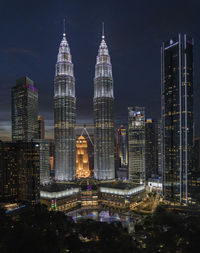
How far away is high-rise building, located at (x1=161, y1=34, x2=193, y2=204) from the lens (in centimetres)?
8019

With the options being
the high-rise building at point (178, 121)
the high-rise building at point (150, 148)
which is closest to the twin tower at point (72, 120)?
the high-rise building at point (178, 121)

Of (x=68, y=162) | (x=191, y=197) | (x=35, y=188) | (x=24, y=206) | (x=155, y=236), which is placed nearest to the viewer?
(x=155, y=236)

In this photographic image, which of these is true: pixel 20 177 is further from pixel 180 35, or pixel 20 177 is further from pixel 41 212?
pixel 180 35

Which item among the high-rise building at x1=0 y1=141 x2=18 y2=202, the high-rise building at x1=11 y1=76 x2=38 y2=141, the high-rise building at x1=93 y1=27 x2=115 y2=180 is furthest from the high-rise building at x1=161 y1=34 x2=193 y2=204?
the high-rise building at x1=11 y1=76 x2=38 y2=141

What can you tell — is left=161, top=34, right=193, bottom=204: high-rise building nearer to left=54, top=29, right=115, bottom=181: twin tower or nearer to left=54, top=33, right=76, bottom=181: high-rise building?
left=54, top=29, right=115, bottom=181: twin tower

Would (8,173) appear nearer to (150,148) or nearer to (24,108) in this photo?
(24,108)

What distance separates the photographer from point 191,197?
3041 inches

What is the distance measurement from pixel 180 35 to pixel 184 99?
25713mm

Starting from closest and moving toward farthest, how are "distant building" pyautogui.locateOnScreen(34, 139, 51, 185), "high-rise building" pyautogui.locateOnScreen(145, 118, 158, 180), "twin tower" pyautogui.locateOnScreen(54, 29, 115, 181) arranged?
"twin tower" pyautogui.locateOnScreen(54, 29, 115, 181) → "distant building" pyautogui.locateOnScreen(34, 139, 51, 185) → "high-rise building" pyautogui.locateOnScreen(145, 118, 158, 180)

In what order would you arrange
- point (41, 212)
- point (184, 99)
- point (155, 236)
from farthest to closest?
point (184, 99) → point (41, 212) → point (155, 236)

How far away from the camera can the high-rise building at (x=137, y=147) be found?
132 meters

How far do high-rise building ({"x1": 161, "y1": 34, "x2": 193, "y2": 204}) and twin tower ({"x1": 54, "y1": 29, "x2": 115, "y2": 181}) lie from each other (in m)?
34.2

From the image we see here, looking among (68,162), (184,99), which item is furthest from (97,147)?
(184,99)

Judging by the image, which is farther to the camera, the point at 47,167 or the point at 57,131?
the point at 47,167
